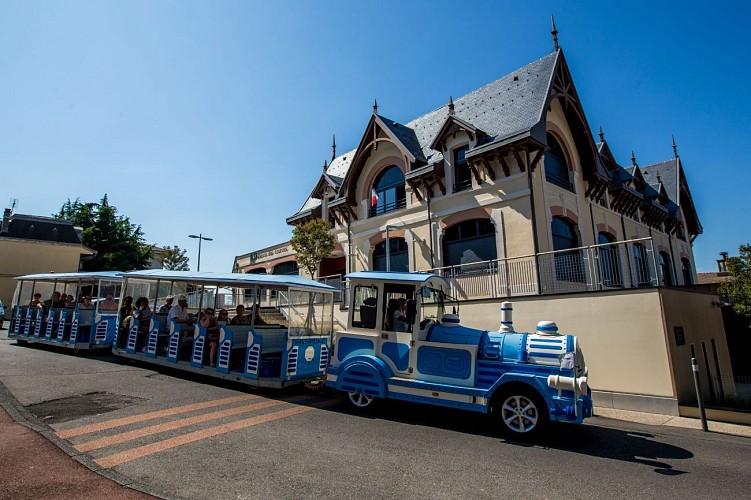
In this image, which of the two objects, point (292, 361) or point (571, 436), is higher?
point (292, 361)

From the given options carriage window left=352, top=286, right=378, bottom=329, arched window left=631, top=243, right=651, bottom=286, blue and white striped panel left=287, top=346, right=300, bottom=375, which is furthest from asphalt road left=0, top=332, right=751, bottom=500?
arched window left=631, top=243, right=651, bottom=286

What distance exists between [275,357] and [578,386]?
20.8 ft

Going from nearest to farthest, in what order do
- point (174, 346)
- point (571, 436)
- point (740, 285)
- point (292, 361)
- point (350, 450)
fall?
point (350, 450) → point (571, 436) → point (292, 361) → point (174, 346) → point (740, 285)

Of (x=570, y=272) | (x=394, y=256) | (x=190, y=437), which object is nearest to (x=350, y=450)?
(x=190, y=437)

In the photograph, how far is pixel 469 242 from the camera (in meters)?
15.8

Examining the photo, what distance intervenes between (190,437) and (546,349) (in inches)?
217

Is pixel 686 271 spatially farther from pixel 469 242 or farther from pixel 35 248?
pixel 35 248

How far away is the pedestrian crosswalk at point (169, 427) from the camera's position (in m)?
5.17

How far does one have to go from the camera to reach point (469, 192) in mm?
15719

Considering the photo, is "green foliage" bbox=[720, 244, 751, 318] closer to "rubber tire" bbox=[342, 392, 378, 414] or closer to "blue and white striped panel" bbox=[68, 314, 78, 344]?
"rubber tire" bbox=[342, 392, 378, 414]

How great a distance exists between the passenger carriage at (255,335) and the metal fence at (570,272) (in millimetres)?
5533

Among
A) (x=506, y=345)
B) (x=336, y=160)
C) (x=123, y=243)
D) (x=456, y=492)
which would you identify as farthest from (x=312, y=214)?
(x=123, y=243)

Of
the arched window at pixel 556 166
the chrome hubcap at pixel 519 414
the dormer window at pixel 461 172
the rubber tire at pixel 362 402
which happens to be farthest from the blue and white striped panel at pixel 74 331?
the arched window at pixel 556 166

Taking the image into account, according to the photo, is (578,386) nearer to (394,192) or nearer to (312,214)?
(394,192)
